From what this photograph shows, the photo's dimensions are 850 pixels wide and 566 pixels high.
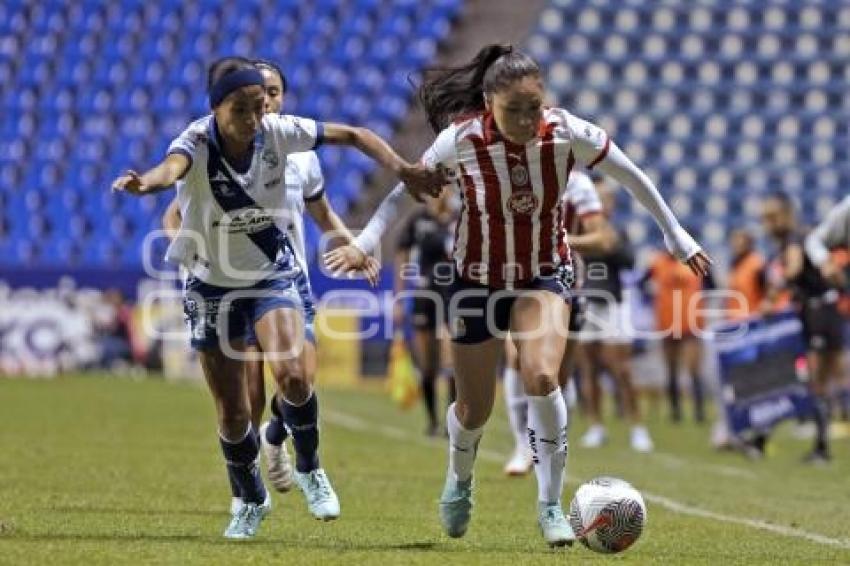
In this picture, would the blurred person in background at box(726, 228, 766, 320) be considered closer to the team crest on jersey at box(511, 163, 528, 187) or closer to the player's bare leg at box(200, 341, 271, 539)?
the player's bare leg at box(200, 341, 271, 539)

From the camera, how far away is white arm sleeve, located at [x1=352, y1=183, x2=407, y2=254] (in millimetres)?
7391

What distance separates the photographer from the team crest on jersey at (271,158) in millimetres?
7461

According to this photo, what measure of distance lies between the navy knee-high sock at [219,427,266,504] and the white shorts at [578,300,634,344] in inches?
267

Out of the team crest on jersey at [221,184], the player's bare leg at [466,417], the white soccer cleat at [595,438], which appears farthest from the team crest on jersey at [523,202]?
the white soccer cleat at [595,438]

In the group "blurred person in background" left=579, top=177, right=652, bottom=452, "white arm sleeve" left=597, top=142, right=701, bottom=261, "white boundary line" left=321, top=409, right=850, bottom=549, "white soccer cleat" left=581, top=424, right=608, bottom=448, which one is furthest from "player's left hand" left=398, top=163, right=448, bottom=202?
"white soccer cleat" left=581, top=424, right=608, bottom=448

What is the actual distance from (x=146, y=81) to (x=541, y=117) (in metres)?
24.5

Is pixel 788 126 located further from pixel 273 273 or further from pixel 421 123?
pixel 273 273

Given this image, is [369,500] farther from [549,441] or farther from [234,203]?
[234,203]

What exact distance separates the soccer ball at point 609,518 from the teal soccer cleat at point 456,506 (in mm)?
574

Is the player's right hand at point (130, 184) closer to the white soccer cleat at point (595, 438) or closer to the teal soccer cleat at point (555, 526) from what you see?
the teal soccer cleat at point (555, 526)

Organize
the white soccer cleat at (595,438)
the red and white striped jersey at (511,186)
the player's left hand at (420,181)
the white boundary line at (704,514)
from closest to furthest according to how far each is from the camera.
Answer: the player's left hand at (420,181), the red and white striped jersey at (511,186), the white boundary line at (704,514), the white soccer cleat at (595,438)

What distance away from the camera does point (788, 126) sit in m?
30.5

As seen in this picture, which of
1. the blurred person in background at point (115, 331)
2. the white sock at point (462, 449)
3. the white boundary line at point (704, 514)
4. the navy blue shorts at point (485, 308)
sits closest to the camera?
the navy blue shorts at point (485, 308)

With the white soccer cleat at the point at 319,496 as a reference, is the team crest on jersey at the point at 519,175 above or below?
above
